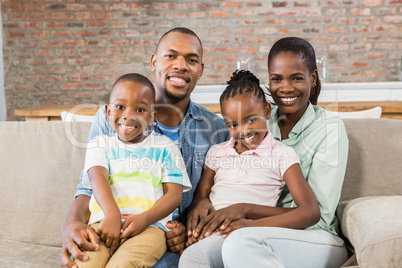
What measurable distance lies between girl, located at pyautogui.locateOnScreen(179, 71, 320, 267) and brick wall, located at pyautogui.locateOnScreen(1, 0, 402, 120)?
3.27 m

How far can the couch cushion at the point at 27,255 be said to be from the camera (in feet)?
4.75

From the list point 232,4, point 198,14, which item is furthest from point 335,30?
point 198,14

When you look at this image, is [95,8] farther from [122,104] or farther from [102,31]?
[122,104]

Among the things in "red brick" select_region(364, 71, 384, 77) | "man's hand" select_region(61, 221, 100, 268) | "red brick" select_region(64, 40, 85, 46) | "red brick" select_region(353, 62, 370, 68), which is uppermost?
"red brick" select_region(64, 40, 85, 46)

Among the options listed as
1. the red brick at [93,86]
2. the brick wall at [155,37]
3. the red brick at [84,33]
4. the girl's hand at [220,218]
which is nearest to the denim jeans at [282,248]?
the girl's hand at [220,218]

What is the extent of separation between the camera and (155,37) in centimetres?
472

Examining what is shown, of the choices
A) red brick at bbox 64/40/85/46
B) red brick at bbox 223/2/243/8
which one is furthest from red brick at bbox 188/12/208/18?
red brick at bbox 64/40/85/46

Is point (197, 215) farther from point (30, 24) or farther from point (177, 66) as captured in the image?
point (30, 24)

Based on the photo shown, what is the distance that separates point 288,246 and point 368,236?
0.22 m

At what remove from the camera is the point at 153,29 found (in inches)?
185

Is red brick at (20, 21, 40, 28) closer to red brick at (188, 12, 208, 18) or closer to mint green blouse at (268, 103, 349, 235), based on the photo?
red brick at (188, 12, 208, 18)

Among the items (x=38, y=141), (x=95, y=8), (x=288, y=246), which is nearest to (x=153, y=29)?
(x=95, y=8)

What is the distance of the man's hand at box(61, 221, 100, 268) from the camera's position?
120 cm

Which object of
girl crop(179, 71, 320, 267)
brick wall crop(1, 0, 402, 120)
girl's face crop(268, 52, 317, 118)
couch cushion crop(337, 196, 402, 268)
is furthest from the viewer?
brick wall crop(1, 0, 402, 120)
